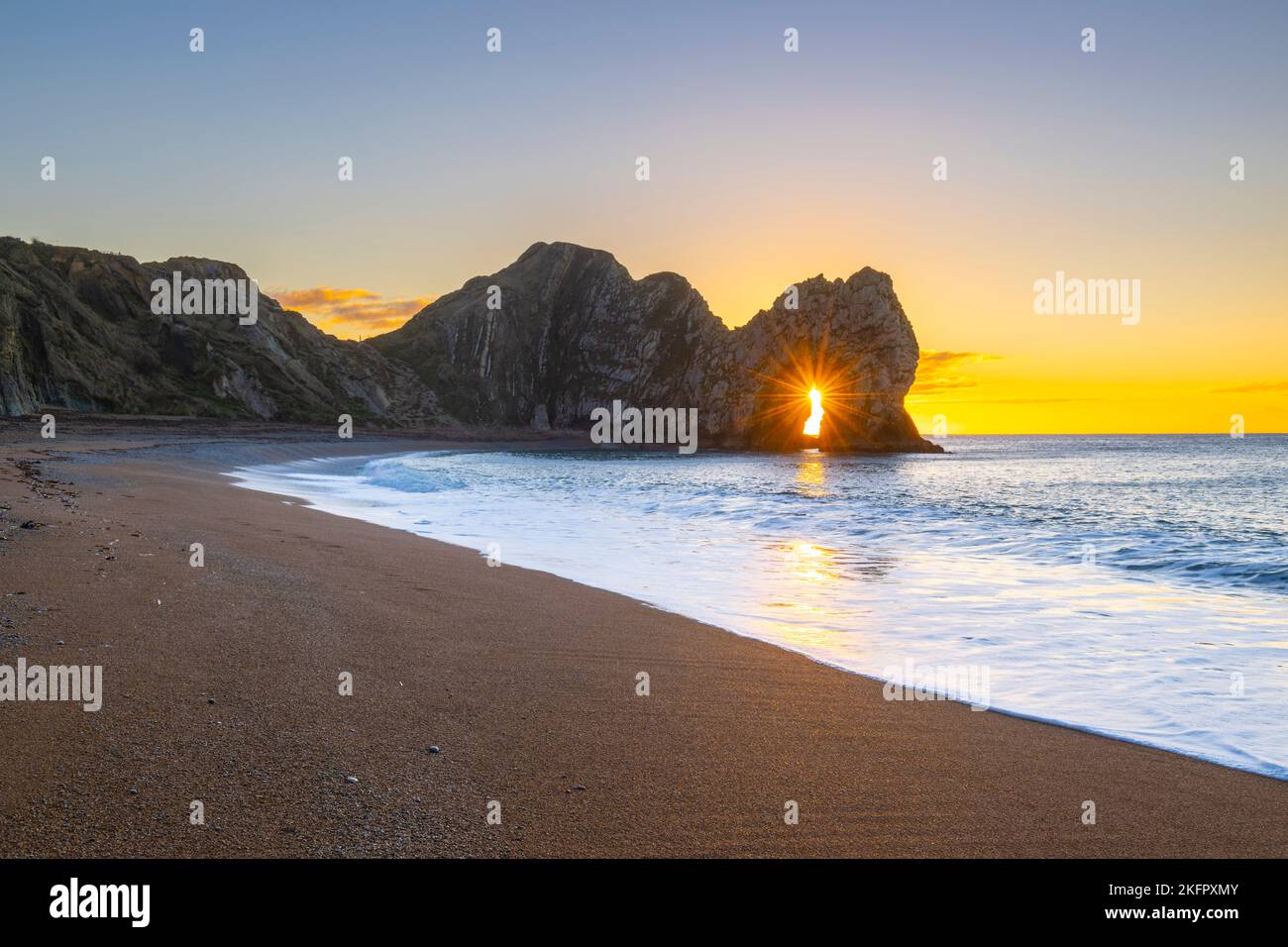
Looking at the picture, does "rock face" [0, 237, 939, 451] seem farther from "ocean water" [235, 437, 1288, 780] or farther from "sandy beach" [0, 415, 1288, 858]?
"sandy beach" [0, 415, 1288, 858]

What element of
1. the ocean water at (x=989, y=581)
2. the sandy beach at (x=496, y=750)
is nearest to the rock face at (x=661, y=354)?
the ocean water at (x=989, y=581)

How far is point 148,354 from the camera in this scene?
77750mm

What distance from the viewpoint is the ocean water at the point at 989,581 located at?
621 centimetres

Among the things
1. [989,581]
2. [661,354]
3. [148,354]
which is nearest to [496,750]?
[989,581]

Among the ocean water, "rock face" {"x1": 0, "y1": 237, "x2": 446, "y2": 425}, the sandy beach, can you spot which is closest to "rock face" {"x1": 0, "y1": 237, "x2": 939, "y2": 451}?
"rock face" {"x1": 0, "y1": 237, "x2": 446, "y2": 425}

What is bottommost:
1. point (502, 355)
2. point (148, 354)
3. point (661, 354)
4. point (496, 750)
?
point (496, 750)

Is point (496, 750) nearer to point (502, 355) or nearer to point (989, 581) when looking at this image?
point (989, 581)

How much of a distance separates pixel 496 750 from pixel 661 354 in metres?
157

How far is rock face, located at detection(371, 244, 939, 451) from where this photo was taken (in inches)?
3930

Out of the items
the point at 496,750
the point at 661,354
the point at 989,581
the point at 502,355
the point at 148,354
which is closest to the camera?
the point at 496,750

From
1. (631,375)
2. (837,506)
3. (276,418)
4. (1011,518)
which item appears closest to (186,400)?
(276,418)

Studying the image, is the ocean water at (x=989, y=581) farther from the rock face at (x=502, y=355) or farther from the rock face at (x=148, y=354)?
the rock face at (x=502, y=355)

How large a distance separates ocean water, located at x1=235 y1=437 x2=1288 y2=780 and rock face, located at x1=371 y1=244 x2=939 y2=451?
72789mm

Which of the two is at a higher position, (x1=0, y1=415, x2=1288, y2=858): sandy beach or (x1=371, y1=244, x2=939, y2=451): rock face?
(x1=371, y1=244, x2=939, y2=451): rock face
